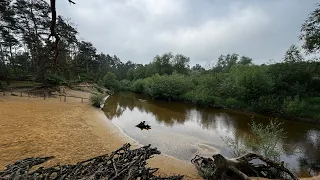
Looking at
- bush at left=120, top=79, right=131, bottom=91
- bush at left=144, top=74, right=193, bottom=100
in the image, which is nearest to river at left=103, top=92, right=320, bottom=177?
bush at left=144, top=74, right=193, bottom=100

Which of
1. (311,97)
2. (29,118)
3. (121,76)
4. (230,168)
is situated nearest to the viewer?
(230,168)

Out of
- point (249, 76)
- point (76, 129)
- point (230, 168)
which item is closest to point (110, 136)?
point (76, 129)

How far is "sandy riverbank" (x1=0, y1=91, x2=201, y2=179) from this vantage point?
1023 centimetres

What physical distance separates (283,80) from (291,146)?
16.8m

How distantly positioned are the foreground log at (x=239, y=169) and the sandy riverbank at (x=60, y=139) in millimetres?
718

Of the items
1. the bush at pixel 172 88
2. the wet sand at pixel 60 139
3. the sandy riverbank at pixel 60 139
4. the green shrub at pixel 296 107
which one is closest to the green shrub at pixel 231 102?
the green shrub at pixel 296 107

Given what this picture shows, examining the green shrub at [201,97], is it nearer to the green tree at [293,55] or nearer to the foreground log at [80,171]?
the green tree at [293,55]

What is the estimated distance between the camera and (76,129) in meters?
15.7

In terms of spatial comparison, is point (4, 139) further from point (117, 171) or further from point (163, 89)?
point (163, 89)

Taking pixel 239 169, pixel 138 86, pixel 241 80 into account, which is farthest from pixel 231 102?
pixel 138 86

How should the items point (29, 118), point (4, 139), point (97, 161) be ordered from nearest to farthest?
point (97, 161) < point (4, 139) < point (29, 118)

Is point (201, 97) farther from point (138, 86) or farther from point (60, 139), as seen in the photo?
point (138, 86)

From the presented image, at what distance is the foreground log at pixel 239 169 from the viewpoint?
312 inches

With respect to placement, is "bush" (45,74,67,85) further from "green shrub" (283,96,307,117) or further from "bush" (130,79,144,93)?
"green shrub" (283,96,307,117)
